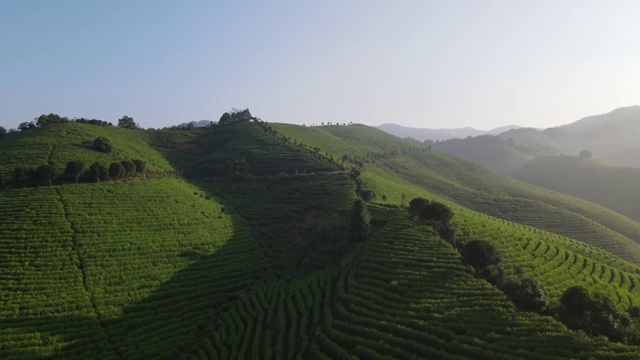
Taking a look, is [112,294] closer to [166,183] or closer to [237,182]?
[166,183]

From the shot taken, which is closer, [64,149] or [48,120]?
[64,149]

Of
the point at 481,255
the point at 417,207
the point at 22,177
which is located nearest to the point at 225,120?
the point at 22,177

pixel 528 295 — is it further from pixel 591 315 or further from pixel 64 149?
pixel 64 149

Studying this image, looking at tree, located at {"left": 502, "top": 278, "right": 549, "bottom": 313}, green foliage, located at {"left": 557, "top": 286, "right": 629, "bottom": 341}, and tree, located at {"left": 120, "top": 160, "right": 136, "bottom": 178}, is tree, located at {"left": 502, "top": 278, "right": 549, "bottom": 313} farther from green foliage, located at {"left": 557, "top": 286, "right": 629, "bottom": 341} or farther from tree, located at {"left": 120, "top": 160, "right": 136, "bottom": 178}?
tree, located at {"left": 120, "top": 160, "right": 136, "bottom": 178}

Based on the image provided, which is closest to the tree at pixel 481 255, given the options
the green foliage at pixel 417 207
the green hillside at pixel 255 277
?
the green hillside at pixel 255 277

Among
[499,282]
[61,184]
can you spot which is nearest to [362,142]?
[61,184]

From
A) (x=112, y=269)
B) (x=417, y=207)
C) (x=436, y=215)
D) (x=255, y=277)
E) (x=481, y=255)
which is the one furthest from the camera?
(x=417, y=207)

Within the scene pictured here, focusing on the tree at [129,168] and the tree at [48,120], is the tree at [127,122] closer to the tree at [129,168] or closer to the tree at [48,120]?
the tree at [48,120]
